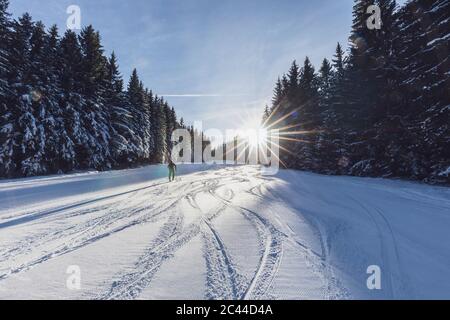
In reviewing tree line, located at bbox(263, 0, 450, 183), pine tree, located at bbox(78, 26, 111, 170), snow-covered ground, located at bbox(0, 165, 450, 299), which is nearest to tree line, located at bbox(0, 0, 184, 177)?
pine tree, located at bbox(78, 26, 111, 170)

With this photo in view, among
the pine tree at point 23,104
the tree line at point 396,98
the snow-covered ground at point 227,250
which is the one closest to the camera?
the snow-covered ground at point 227,250

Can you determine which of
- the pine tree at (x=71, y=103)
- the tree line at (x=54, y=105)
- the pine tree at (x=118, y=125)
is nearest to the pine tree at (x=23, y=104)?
the tree line at (x=54, y=105)

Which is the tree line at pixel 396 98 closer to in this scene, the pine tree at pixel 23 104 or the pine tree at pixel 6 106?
the pine tree at pixel 23 104

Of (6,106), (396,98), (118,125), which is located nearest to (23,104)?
(6,106)

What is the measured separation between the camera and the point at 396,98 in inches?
687

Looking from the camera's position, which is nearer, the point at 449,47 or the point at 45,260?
the point at 45,260

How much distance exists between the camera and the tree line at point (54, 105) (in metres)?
22.3

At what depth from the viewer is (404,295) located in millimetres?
3574

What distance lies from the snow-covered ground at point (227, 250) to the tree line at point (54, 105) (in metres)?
16.7

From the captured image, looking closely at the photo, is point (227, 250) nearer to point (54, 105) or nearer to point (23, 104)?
point (23, 104)

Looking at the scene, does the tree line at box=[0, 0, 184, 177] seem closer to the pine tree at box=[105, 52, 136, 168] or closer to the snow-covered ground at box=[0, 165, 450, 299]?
the pine tree at box=[105, 52, 136, 168]
